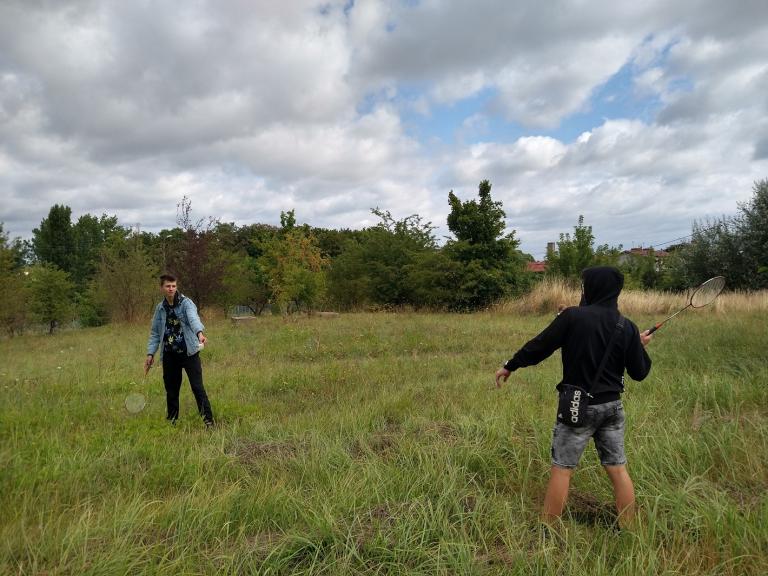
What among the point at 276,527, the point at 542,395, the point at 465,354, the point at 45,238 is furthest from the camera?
the point at 45,238

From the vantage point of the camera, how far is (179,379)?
5578mm

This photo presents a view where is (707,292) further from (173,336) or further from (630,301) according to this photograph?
(630,301)

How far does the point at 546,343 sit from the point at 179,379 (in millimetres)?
4304

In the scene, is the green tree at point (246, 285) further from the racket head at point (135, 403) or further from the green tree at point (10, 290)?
the racket head at point (135, 403)

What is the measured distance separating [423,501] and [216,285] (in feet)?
66.6

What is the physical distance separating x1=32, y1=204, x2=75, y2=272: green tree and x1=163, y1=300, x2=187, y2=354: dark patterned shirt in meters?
54.1

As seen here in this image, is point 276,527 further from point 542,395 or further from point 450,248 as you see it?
point 450,248

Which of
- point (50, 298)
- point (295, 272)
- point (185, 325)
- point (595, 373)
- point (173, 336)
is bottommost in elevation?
point (595, 373)

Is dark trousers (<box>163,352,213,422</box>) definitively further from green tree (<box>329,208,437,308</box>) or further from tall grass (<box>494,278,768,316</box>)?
green tree (<box>329,208,437,308</box>)

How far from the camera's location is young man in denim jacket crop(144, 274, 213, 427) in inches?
214

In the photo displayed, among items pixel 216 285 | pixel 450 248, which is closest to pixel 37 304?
pixel 216 285

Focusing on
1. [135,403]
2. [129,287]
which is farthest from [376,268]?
[135,403]

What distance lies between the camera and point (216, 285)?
2181cm

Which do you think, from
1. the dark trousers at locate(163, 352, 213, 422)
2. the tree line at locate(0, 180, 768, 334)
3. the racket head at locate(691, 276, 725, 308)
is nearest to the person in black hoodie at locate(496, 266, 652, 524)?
the racket head at locate(691, 276, 725, 308)
